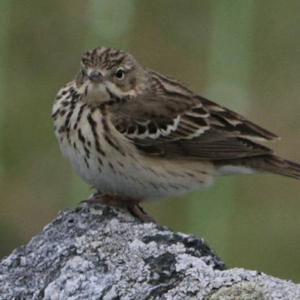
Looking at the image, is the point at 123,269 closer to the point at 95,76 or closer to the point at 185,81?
the point at 95,76

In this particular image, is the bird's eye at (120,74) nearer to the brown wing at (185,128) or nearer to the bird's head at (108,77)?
the bird's head at (108,77)

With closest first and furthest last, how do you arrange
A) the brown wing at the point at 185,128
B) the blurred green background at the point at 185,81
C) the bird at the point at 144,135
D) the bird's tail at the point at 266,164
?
the bird at the point at 144,135 < the brown wing at the point at 185,128 < the bird's tail at the point at 266,164 < the blurred green background at the point at 185,81

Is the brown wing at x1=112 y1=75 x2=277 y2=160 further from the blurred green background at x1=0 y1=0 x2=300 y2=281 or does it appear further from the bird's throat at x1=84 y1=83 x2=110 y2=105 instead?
the blurred green background at x1=0 y1=0 x2=300 y2=281

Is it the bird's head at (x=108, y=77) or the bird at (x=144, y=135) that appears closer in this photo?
the bird at (x=144, y=135)

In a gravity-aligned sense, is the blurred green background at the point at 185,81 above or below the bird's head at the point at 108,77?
above

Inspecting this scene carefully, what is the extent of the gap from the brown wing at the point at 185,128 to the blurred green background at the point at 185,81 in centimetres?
144

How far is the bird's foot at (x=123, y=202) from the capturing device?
6738 millimetres

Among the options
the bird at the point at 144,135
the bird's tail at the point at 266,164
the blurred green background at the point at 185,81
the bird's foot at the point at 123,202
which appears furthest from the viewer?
the blurred green background at the point at 185,81

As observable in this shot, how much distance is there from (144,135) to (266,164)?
2.59ft

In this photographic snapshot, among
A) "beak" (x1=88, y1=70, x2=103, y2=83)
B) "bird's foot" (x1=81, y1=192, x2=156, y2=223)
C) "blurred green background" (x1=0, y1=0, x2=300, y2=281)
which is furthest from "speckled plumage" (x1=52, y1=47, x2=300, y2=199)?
"blurred green background" (x1=0, y1=0, x2=300, y2=281)

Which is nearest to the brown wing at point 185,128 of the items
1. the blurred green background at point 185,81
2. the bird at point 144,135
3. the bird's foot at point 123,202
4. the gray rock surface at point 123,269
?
the bird at point 144,135

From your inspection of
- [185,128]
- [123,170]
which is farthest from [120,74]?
[123,170]

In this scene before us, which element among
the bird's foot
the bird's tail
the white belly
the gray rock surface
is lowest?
the gray rock surface

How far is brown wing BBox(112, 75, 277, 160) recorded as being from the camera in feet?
26.4
